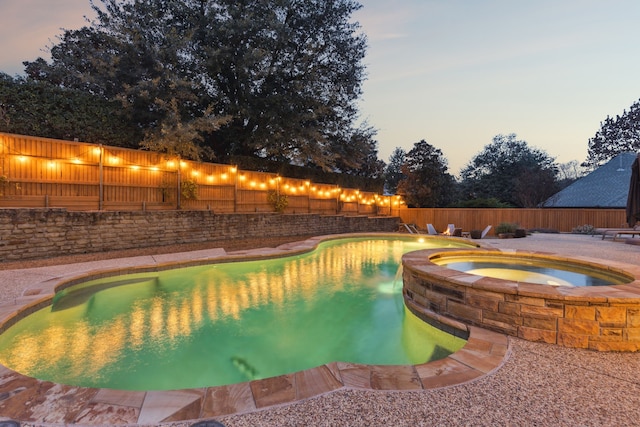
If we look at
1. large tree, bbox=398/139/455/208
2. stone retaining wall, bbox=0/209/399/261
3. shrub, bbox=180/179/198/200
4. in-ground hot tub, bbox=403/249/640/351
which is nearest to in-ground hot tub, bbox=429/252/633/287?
in-ground hot tub, bbox=403/249/640/351

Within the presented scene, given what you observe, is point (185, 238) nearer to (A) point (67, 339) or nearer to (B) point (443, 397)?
(A) point (67, 339)

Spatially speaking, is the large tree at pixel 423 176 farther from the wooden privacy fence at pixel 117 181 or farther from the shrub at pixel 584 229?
the wooden privacy fence at pixel 117 181

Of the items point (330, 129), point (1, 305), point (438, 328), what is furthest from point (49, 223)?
point (330, 129)

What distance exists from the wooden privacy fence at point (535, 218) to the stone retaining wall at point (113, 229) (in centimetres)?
958

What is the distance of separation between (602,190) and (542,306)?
→ 79.9 ft

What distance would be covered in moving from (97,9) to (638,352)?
18.1m

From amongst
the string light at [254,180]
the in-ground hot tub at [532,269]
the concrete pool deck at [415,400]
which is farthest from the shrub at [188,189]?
the concrete pool deck at [415,400]

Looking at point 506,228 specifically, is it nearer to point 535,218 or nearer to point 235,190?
point 535,218

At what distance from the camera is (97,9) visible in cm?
1266

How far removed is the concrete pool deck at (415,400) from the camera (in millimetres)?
1760

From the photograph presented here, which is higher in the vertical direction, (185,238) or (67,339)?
(185,238)

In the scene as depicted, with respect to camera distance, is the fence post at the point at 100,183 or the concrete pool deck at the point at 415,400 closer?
the concrete pool deck at the point at 415,400

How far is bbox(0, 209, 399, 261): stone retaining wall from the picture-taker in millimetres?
6801

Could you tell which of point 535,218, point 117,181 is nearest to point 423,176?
point 535,218
